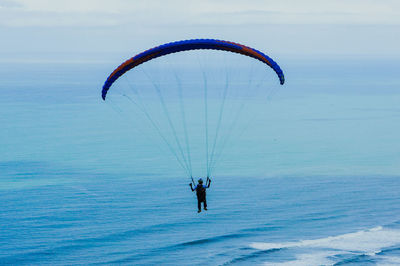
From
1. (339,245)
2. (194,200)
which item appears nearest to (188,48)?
(339,245)

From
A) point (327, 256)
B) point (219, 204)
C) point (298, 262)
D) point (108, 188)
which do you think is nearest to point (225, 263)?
point (298, 262)

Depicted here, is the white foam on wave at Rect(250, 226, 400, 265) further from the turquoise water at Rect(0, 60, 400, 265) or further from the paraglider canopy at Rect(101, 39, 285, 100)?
the paraglider canopy at Rect(101, 39, 285, 100)

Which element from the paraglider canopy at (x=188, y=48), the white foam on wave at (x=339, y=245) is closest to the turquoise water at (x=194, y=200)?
the white foam on wave at (x=339, y=245)

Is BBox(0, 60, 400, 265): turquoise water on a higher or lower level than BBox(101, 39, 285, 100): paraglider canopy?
lower

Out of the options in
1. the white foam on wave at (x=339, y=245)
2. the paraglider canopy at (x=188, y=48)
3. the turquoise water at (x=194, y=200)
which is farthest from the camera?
the turquoise water at (x=194, y=200)

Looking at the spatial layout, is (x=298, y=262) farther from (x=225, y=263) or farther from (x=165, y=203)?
(x=165, y=203)

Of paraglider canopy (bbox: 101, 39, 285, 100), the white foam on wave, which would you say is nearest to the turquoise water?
the white foam on wave

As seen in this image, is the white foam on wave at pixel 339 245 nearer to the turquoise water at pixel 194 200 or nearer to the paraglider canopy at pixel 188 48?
the turquoise water at pixel 194 200
